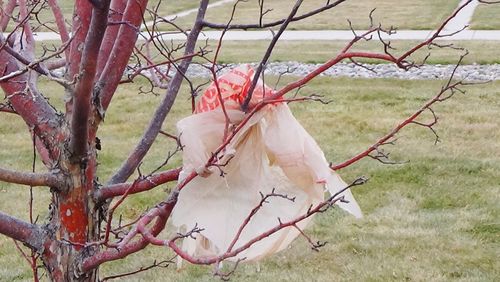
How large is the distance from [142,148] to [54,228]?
0.90 ft

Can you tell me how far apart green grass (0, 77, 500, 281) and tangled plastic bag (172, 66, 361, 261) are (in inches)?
61.1

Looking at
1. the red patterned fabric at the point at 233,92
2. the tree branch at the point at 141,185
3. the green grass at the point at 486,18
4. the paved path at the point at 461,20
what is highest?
the red patterned fabric at the point at 233,92

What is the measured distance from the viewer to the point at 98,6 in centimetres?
108

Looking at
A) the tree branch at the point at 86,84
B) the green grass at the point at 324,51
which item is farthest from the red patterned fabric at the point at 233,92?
the green grass at the point at 324,51

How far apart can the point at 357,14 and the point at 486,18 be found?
2919 mm

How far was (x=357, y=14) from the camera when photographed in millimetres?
16203

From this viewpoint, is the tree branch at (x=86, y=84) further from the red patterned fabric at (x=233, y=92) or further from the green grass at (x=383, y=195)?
the green grass at (x=383, y=195)

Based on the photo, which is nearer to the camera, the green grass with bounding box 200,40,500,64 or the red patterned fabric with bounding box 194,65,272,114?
the red patterned fabric with bounding box 194,65,272,114

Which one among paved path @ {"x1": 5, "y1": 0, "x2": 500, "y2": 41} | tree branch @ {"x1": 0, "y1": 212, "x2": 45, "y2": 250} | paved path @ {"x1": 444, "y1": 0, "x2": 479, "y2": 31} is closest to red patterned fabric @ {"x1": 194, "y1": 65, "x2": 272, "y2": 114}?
tree branch @ {"x1": 0, "y1": 212, "x2": 45, "y2": 250}

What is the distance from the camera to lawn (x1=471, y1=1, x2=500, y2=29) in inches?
525

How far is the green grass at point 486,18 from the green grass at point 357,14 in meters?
0.64

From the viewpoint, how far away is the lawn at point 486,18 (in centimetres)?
1333

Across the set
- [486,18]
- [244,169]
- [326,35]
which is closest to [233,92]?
[244,169]

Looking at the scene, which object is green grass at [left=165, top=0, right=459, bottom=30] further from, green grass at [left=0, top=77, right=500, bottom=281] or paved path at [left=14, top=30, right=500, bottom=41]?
green grass at [left=0, top=77, right=500, bottom=281]
